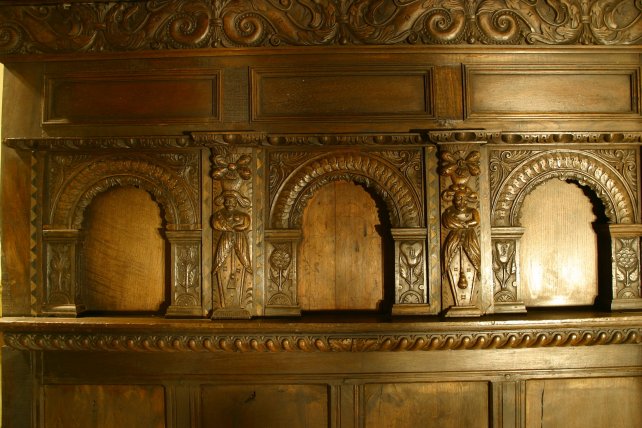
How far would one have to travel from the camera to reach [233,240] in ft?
9.43

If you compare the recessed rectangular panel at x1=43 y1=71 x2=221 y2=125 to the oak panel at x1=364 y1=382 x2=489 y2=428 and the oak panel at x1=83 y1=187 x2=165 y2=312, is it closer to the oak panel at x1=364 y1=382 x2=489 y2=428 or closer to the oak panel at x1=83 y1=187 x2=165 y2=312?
the oak panel at x1=83 y1=187 x2=165 y2=312

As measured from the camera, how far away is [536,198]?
120 inches

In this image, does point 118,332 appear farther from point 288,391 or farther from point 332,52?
point 332,52

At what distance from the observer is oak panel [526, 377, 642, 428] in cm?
288

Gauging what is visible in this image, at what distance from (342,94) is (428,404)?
1933mm

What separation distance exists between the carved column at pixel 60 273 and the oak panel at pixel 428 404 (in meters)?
1.89

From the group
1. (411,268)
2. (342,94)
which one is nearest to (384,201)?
(411,268)

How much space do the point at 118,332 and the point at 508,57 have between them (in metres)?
2.84

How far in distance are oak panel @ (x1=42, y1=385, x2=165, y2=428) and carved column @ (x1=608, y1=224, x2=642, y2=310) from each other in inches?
112

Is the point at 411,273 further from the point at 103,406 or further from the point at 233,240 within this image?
the point at 103,406

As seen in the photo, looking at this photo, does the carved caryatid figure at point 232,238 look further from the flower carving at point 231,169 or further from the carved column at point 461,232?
the carved column at point 461,232

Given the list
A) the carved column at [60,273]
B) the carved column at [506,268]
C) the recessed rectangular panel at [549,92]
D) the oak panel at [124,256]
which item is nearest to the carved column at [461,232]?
the carved column at [506,268]

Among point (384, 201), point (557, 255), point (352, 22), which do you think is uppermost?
point (352, 22)

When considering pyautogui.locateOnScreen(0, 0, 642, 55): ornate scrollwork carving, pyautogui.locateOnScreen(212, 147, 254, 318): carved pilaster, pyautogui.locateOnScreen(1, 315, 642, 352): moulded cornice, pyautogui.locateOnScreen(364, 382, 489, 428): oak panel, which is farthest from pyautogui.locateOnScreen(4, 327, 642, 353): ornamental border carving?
pyautogui.locateOnScreen(0, 0, 642, 55): ornate scrollwork carving
